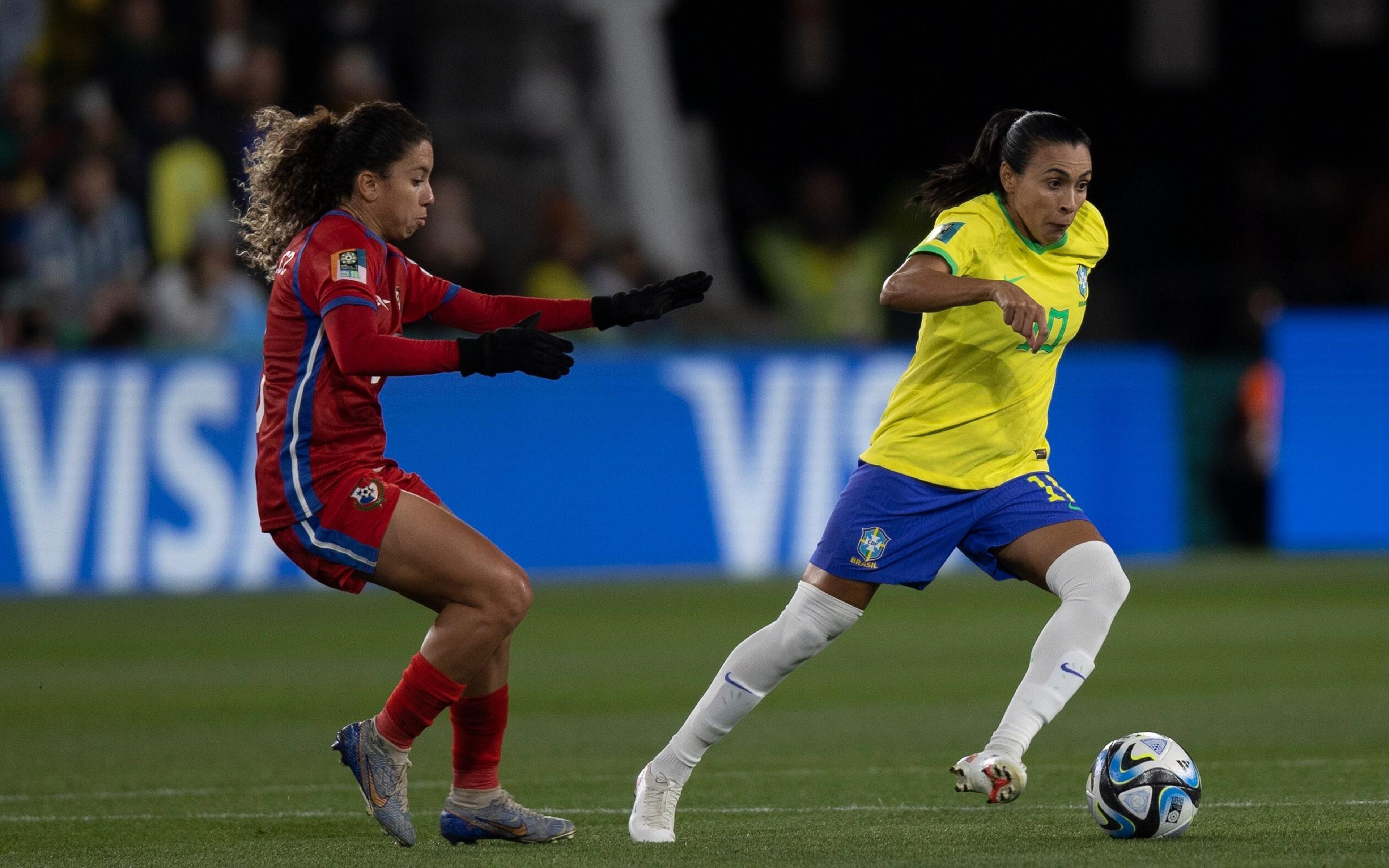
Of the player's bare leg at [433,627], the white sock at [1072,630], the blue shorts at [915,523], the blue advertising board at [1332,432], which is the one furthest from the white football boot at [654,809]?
the blue advertising board at [1332,432]

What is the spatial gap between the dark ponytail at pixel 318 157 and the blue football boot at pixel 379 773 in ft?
4.38

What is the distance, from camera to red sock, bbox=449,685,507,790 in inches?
228

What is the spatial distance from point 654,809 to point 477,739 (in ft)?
1.89

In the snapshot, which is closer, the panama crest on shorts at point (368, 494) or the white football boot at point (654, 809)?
the panama crest on shorts at point (368, 494)

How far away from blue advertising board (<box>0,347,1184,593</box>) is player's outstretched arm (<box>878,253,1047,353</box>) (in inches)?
346

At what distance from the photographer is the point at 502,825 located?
5754 mm

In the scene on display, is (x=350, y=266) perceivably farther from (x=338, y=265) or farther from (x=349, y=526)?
(x=349, y=526)

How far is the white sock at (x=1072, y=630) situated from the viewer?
550 cm

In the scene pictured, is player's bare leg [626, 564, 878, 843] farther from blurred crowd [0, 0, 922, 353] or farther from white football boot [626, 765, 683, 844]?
blurred crowd [0, 0, 922, 353]

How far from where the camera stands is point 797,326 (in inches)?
642

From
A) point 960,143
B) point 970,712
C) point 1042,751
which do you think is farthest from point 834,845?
point 960,143

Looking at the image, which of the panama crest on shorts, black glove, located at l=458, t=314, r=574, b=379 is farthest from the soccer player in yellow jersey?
the panama crest on shorts

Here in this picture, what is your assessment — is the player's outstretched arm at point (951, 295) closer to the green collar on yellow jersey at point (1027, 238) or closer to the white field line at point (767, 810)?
the green collar on yellow jersey at point (1027, 238)

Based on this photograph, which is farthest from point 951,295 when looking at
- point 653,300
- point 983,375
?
point 653,300
